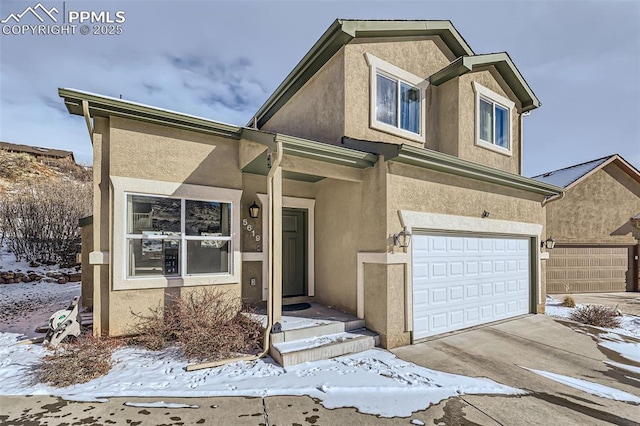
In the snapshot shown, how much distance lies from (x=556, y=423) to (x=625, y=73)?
12.2m

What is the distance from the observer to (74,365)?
164 inches

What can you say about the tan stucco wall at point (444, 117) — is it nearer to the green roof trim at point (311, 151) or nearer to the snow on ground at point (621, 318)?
the green roof trim at point (311, 151)

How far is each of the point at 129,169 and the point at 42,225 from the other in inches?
454

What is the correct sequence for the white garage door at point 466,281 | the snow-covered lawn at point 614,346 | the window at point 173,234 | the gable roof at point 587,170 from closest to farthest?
the snow-covered lawn at point 614,346 → the window at point 173,234 → the white garage door at point 466,281 → the gable roof at point 587,170

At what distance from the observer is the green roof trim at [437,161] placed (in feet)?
18.6

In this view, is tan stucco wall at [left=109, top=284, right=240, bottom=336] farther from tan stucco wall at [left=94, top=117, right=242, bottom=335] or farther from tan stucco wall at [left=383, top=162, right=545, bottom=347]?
tan stucco wall at [left=383, top=162, right=545, bottom=347]

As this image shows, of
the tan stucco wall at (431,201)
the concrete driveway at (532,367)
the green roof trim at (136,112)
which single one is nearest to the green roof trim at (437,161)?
the tan stucco wall at (431,201)

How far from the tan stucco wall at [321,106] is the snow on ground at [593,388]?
225 inches

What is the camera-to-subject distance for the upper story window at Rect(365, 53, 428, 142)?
706 cm

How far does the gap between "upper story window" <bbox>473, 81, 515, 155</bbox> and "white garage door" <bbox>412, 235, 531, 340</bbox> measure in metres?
2.93

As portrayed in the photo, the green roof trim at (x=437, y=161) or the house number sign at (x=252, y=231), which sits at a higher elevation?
the green roof trim at (x=437, y=161)

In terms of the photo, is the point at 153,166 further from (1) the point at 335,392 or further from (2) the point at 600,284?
(2) the point at 600,284

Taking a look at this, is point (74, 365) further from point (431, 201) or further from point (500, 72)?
point (500, 72)

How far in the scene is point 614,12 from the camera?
809 cm
